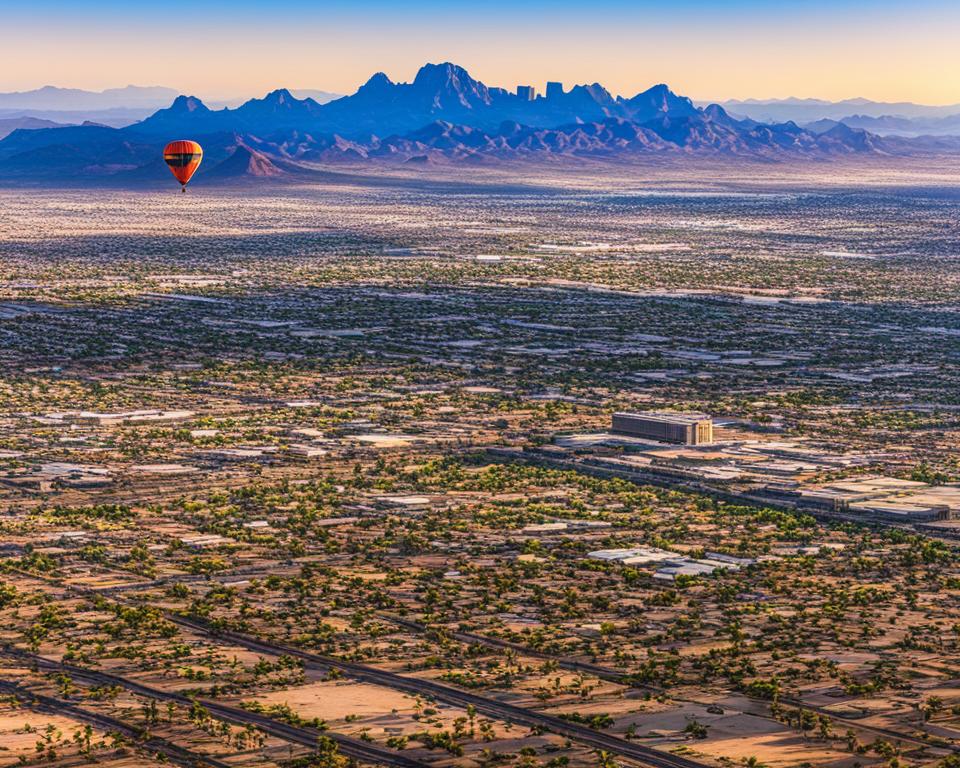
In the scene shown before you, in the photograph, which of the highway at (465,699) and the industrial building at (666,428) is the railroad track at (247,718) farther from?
the industrial building at (666,428)

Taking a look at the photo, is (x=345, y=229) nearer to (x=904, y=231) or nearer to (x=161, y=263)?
(x=161, y=263)

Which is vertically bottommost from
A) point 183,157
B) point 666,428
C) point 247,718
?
point 247,718

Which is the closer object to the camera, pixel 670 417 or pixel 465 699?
pixel 465 699

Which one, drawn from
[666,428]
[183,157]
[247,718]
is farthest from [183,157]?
[247,718]

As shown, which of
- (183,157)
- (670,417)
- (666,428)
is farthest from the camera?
(183,157)

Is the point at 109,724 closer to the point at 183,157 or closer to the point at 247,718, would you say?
the point at 247,718

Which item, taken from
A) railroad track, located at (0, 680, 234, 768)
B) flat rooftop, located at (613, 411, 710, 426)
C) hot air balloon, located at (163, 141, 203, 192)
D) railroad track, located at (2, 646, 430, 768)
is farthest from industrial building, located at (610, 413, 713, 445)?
hot air balloon, located at (163, 141, 203, 192)

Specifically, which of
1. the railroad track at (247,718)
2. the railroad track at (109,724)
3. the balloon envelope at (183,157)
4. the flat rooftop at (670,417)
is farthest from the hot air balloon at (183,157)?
the railroad track at (109,724)
